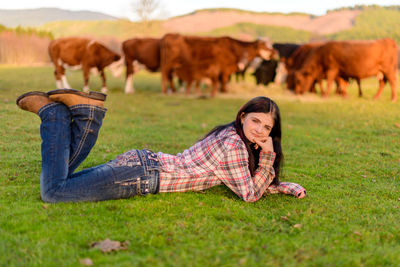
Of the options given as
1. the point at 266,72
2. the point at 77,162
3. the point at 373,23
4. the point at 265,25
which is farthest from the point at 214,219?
the point at 265,25

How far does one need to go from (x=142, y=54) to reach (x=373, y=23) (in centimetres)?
4440

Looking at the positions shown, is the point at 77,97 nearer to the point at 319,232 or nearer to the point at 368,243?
the point at 319,232

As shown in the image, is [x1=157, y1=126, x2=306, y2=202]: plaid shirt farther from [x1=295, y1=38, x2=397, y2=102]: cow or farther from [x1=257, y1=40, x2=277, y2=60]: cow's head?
[x1=257, y1=40, x2=277, y2=60]: cow's head

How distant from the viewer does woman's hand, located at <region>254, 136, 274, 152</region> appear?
3.64m

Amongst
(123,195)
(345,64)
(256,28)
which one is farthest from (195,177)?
(256,28)

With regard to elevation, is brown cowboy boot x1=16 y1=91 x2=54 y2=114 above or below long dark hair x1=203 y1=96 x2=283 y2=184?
above

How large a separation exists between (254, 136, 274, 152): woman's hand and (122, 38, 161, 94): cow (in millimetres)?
12810

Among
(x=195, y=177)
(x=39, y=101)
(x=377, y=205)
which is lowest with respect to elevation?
(x=377, y=205)

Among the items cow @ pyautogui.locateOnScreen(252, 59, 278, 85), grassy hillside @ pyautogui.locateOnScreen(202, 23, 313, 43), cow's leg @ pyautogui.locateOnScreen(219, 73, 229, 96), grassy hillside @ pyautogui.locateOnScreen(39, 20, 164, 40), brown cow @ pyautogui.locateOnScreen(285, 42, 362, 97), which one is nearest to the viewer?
brown cow @ pyautogui.locateOnScreen(285, 42, 362, 97)

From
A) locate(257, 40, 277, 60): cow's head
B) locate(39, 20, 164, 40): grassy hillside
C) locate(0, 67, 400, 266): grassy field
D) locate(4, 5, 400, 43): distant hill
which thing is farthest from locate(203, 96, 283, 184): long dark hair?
locate(39, 20, 164, 40): grassy hillside

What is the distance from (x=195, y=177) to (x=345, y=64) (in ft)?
38.3

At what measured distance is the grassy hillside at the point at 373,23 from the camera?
4738 cm

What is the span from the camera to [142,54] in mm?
16062

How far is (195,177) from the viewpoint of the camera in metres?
3.79
